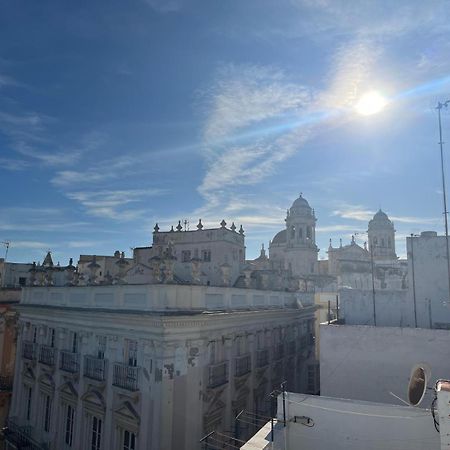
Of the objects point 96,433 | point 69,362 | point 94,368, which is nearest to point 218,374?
point 94,368

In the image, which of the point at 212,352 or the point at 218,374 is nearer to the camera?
the point at 218,374

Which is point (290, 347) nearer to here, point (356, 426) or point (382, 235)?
point (356, 426)

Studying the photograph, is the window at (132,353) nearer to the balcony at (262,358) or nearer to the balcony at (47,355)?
the balcony at (47,355)

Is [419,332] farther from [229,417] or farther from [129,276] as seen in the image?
[129,276]

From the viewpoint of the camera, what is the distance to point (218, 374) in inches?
717

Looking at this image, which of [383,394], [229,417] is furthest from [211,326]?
[383,394]

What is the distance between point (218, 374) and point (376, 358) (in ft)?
22.8

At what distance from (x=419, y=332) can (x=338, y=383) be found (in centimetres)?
354

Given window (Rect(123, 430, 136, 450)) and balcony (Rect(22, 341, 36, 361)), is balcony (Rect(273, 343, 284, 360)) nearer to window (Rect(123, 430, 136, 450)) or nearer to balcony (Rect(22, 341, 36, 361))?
window (Rect(123, 430, 136, 450))

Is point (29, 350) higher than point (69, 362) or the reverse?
the reverse

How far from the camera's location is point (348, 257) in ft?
198

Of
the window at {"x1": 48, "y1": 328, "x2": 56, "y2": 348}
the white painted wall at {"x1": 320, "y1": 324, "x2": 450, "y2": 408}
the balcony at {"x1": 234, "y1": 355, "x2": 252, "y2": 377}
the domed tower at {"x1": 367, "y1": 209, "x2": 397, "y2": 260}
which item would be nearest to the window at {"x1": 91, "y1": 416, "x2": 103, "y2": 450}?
the window at {"x1": 48, "y1": 328, "x2": 56, "y2": 348}

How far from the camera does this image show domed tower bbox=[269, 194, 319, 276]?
53.6 metres

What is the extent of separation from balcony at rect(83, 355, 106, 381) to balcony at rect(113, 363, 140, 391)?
104 cm
